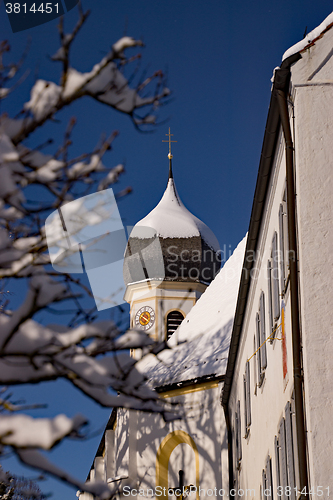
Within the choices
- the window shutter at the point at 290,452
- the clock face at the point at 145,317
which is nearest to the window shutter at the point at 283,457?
the window shutter at the point at 290,452

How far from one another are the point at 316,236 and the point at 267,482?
4806mm

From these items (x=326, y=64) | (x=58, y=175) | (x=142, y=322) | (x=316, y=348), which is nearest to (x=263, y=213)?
(x=326, y=64)

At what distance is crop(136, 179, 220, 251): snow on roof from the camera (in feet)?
130

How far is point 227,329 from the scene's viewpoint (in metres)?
22.1

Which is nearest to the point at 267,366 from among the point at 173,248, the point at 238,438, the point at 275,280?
the point at 275,280

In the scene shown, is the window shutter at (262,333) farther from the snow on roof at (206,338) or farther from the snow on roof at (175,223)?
the snow on roof at (175,223)

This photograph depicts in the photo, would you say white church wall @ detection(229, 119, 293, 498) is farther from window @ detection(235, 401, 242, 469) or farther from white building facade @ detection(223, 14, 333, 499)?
window @ detection(235, 401, 242, 469)

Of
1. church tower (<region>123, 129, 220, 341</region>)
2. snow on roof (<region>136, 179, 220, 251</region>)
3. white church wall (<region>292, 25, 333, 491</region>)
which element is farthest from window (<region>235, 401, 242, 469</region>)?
snow on roof (<region>136, 179, 220, 251</region>)

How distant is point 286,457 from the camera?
921cm

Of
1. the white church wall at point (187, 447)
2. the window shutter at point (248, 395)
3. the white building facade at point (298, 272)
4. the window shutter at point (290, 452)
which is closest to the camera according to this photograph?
the white building facade at point (298, 272)

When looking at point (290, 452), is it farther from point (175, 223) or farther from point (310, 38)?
point (175, 223)

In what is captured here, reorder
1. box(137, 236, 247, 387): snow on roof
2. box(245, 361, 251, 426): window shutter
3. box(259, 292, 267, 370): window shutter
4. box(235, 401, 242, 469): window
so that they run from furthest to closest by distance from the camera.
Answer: box(137, 236, 247, 387): snow on roof < box(235, 401, 242, 469): window < box(245, 361, 251, 426): window shutter < box(259, 292, 267, 370): window shutter

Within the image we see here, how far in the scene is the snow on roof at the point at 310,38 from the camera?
30.3 ft

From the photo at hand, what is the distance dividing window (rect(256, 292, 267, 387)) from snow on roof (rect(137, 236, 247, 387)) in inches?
314
